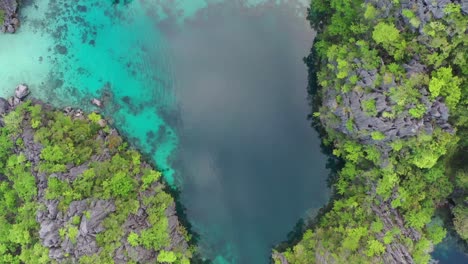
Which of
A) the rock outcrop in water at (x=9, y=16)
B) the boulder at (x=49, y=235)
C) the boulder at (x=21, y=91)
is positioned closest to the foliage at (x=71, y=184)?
the boulder at (x=49, y=235)

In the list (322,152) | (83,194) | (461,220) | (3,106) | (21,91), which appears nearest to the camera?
(461,220)

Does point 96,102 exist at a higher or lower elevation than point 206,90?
higher

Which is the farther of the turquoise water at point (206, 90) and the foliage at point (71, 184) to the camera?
the turquoise water at point (206, 90)

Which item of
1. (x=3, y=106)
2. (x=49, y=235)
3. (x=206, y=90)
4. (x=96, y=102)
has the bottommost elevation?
(x=49, y=235)

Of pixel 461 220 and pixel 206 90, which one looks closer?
pixel 461 220

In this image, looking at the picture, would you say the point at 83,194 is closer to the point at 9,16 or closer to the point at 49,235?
the point at 49,235

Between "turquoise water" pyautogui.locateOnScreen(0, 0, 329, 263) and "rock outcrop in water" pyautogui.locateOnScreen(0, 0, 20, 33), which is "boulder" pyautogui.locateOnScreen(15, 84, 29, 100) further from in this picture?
"rock outcrop in water" pyautogui.locateOnScreen(0, 0, 20, 33)

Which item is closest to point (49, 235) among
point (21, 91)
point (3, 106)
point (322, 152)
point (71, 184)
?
point (71, 184)

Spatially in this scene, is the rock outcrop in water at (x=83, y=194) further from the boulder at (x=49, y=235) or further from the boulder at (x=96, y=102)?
the boulder at (x=96, y=102)

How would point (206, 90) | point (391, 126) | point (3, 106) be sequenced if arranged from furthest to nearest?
1. point (206, 90)
2. point (3, 106)
3. point (391, 126)
